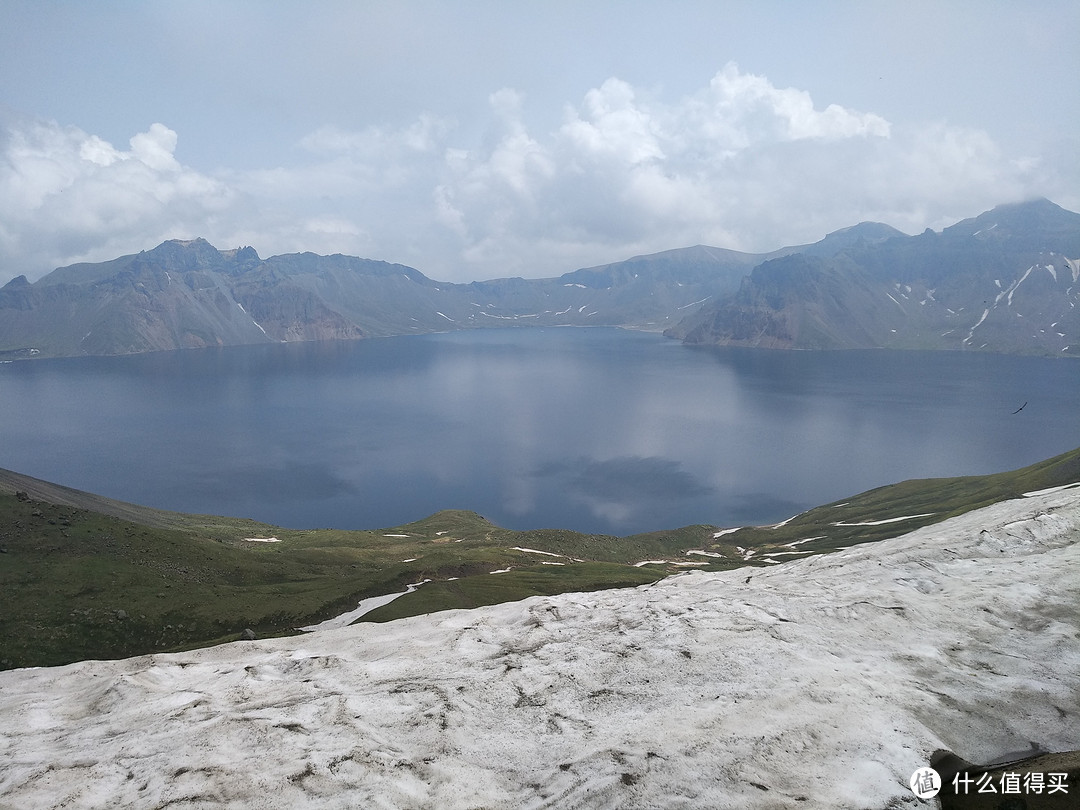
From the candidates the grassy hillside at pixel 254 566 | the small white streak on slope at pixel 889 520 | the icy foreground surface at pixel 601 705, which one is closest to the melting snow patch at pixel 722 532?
the grassy hillside at pixel 254 566

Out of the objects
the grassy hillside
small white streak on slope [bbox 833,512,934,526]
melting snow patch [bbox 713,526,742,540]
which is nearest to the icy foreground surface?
the grassy hillside

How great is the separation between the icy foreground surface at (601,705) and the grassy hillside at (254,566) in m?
18.7

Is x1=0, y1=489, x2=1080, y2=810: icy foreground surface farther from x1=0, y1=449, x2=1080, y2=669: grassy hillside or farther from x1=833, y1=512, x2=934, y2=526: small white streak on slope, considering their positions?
x1=833, y1=512, x2=934, y2=526: small white streak on slope

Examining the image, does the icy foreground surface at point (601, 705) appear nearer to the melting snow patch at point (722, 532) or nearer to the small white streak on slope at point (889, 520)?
the small white streak on slope at point (889, 520)

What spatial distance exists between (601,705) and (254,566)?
5578cm

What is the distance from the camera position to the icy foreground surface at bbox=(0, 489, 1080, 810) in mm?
14469

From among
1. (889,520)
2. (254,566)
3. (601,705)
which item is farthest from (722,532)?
(601,705)

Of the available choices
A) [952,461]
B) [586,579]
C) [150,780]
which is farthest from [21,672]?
[952,461]

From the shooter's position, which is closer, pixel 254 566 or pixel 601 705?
pixel 601 705

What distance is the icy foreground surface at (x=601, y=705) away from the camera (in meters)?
14.5

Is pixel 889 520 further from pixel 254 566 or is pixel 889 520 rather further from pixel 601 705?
pixel 254 566

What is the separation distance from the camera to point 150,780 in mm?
15148

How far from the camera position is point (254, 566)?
204 feet

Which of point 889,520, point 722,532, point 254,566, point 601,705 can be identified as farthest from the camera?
point 722,532
